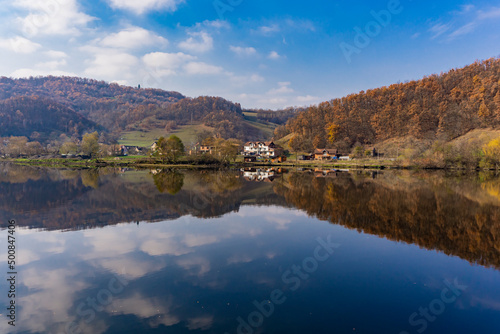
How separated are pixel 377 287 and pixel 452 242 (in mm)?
7430

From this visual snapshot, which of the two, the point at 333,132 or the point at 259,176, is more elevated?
the point at 333,132

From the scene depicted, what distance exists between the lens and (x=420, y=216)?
19.0m

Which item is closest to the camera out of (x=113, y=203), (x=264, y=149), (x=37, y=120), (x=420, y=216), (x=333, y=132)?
(x=420, y=216)

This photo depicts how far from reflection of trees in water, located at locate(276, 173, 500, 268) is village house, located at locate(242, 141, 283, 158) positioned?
248 ft

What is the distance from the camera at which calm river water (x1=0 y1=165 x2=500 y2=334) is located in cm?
746

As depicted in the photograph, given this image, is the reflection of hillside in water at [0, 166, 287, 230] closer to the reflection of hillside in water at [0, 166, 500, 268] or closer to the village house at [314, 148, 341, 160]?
the reflection of hillside in water at [0, 166, 500, 268]

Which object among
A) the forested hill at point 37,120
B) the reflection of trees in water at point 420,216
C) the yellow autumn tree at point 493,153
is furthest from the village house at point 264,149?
the forested hill at point 37,120

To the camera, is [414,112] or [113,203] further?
[414,112]

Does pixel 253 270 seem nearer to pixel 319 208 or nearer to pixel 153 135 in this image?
pixel 319 208

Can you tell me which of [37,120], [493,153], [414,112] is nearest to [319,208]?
[493,153]

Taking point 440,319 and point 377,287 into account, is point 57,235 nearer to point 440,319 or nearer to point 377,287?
point 377,287

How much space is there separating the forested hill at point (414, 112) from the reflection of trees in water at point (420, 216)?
85.5 metres

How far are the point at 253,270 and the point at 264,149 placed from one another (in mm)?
101293

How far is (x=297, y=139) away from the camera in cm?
11669
